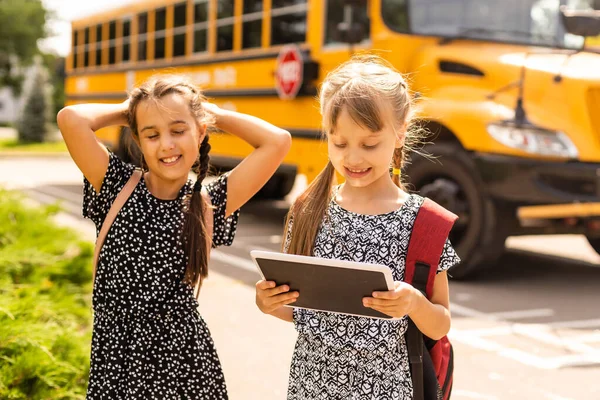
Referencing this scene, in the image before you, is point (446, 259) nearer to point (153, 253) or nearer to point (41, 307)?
point (153, 253)

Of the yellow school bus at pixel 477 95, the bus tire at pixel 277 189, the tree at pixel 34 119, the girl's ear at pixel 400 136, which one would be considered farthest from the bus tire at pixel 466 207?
the tree at pixel 34 119

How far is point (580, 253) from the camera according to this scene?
7734 mm

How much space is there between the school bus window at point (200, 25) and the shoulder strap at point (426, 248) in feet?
25.6

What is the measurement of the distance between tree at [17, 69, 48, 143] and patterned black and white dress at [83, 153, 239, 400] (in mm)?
28255

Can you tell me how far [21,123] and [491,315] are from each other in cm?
2678

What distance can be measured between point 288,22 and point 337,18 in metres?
0.81

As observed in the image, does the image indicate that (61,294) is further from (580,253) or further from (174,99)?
(580,253)

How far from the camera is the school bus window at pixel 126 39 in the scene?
11.8 metres

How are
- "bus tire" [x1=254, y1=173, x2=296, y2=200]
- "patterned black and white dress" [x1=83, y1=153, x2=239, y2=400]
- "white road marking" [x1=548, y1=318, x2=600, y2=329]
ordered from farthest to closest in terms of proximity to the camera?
1. "bus tire" [x1=254, y1=173, x2=296, y2=200]
2. "white road marking" [x1=548, y1=318, x2=600, y2=329]
3. "patterned black and white dress" [x1=83, y1=153, x2=239, y2=400]

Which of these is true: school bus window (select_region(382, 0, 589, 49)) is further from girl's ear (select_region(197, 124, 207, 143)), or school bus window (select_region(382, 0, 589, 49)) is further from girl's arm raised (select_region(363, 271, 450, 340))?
girl's arm raised (select_region(363, 271, 450, 340))

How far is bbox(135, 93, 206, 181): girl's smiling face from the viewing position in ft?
7.63

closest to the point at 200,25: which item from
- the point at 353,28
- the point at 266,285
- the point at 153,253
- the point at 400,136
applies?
the point at 353,28

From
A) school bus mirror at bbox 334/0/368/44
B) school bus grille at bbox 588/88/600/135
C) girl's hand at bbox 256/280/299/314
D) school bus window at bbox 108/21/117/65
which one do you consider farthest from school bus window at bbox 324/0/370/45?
school bus window at bbox 108/21/117/65

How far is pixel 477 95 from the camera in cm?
595
